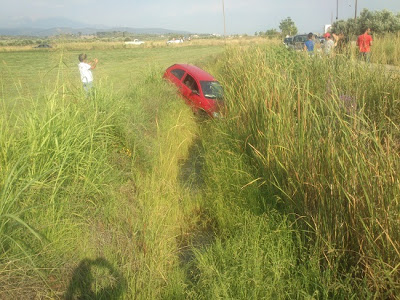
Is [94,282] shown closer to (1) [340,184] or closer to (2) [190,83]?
(1) [340,184]

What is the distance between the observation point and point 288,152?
3832 mm

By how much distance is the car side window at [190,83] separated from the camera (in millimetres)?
10865

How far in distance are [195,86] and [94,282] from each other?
856cm

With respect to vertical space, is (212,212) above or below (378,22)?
below

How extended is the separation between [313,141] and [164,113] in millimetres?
5303

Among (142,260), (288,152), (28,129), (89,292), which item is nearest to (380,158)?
(288,152)

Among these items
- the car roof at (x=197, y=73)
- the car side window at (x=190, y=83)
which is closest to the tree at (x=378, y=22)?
the car roof at (x=197, y=73)

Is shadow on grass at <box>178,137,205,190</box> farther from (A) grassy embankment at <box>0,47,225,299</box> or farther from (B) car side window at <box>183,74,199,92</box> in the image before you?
(B) car side window at <box>183,74,199,92</box>

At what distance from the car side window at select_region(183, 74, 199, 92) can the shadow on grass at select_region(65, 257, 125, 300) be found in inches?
320

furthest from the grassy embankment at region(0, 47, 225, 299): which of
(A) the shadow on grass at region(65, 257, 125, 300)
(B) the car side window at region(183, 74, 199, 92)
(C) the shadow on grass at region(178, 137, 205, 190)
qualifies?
(B) the car side window at region(183, 74, 199, 92)

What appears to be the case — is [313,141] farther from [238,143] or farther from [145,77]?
[145,77]

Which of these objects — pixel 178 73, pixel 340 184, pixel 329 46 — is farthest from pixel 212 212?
pixel 178 73

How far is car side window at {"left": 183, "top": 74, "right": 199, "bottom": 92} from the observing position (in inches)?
428

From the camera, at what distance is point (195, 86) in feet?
35.7
